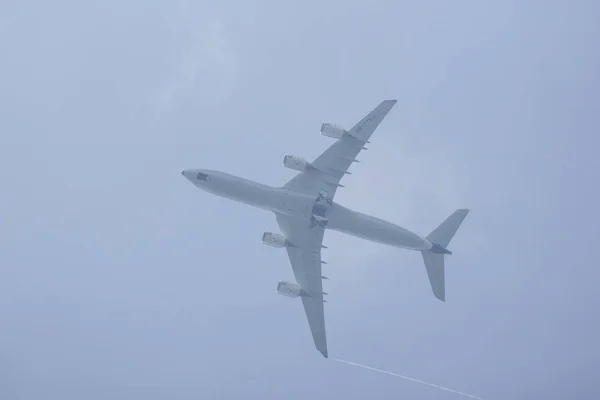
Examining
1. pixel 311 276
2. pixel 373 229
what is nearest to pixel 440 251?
pixel 373 229

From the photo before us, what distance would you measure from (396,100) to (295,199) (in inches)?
852

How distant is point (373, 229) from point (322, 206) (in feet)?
29.1

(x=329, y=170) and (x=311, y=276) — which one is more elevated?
(x=329, y=170)

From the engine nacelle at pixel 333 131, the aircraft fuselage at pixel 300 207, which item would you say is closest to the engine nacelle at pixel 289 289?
the aircraft fuselage at pixel 300 207

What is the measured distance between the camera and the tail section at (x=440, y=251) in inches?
4355

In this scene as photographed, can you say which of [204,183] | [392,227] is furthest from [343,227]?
[204,183]

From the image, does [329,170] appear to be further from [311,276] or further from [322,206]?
[311,276]

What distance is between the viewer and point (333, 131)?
362 feet

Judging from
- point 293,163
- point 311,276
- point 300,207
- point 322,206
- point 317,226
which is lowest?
point 311,276

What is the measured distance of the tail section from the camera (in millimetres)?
110625

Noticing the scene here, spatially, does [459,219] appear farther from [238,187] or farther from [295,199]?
[238,187]

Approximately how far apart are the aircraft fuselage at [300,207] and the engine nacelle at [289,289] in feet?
38.4

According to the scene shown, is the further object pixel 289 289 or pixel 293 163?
pixel 289 289

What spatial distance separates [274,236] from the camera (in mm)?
114312
